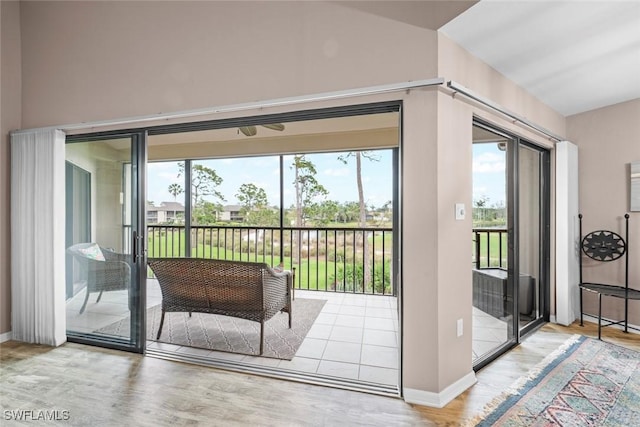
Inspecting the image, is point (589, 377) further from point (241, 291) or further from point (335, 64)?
point (335, 64)

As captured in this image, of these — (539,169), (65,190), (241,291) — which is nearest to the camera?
(241,291)

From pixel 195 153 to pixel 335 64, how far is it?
3887 millimetres

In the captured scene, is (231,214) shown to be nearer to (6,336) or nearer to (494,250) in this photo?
(6,336)

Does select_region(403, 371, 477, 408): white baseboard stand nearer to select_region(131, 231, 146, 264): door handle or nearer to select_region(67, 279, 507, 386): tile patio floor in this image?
select_region(67, 279, 507, 386): tile patio floor

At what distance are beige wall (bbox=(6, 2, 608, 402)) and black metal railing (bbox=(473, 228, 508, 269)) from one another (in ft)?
1.35

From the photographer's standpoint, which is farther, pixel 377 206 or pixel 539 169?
pixel 377 206

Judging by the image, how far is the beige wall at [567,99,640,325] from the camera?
3.28 metres

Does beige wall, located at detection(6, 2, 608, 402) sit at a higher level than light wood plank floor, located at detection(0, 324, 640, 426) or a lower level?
higher

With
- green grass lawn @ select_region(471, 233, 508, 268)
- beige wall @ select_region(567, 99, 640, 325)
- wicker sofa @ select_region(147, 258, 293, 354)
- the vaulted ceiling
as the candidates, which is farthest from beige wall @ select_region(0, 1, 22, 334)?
beige wall @ select_region(567, 99, 640, 325)

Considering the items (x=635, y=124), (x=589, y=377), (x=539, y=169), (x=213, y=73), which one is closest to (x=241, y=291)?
(x=213, y=73)

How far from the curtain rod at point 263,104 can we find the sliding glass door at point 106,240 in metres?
0.13

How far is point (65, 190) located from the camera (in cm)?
306

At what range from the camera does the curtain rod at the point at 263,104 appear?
80.0 inches

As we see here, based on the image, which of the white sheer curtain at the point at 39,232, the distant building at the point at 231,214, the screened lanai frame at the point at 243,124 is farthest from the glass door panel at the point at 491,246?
the distant building at the point at 231,214
